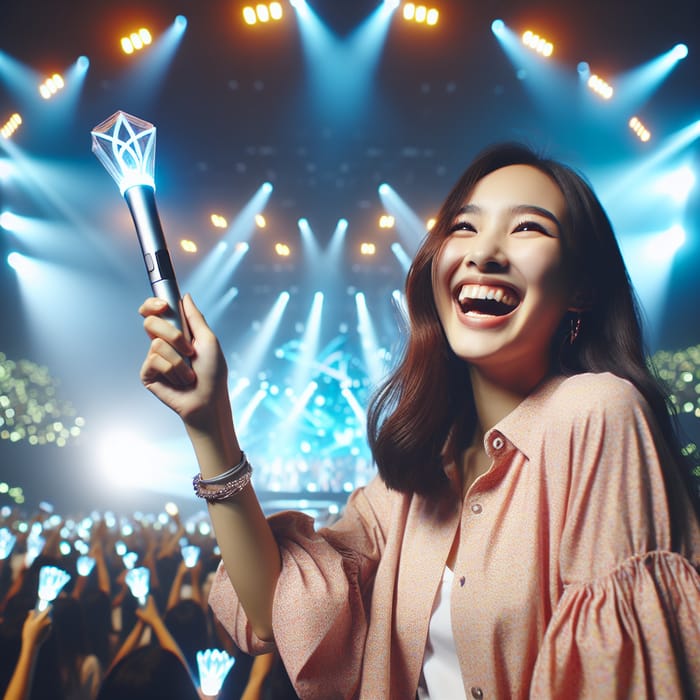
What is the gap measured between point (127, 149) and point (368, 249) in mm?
14038

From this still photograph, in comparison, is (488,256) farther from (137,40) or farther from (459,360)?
(137,40)

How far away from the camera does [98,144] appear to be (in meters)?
1.19

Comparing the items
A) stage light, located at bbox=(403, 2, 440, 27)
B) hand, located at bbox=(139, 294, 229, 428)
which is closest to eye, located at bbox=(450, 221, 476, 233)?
hand, located at bbox=(139, 294, 229, 428)

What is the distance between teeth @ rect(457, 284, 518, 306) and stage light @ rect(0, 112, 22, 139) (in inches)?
434

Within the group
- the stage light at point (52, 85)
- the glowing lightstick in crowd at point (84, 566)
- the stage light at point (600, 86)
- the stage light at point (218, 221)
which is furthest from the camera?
the stage light at point (218, 221)

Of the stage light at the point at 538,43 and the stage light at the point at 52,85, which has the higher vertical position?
the stage light at the point at 52,85

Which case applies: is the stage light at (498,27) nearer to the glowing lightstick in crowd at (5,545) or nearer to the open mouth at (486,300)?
the open mouth at (486,300)

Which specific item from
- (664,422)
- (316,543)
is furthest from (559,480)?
(316,543)

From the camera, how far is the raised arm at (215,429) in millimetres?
1025

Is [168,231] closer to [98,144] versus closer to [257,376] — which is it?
[257,376]

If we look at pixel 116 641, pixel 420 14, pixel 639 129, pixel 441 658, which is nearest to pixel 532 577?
pixel 441 658

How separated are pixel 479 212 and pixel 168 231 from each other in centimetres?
1286

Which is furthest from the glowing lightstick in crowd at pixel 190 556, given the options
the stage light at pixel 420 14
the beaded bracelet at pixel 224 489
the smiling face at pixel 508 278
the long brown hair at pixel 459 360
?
the stage light at pixel 420 14

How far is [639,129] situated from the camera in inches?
354
